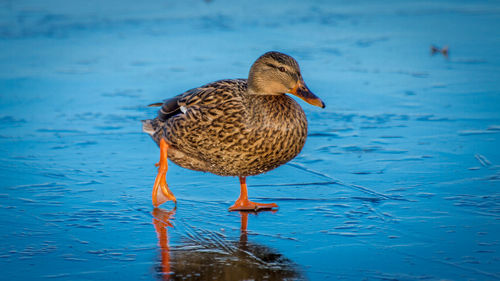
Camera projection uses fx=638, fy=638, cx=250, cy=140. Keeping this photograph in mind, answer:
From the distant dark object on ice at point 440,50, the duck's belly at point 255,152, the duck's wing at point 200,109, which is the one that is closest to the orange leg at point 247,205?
the duck's belly at point 255,152

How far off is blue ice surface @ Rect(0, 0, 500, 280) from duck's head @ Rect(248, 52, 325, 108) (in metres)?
0.76

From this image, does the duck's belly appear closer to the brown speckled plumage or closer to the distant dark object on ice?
the brown speckled plumage

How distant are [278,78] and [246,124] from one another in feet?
1.28

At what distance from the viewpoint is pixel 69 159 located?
5.30 m

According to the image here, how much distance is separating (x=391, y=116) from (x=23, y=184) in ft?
11.6

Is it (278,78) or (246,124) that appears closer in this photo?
(246,124)

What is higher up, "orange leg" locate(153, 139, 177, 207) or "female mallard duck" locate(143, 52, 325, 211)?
"female mallard duck" locate(143, 52, 325, 211)

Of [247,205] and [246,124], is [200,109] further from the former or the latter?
[247,205]

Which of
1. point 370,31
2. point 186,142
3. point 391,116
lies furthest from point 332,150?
point 370,31

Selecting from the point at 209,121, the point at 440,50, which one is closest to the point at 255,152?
the point at 209,121

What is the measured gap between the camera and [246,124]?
157 inches

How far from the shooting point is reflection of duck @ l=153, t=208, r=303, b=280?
124 inches

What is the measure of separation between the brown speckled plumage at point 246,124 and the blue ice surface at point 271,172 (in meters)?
0.37

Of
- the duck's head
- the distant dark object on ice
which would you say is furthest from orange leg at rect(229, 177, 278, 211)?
the distant dark object on ice
